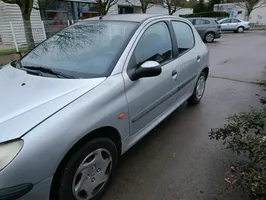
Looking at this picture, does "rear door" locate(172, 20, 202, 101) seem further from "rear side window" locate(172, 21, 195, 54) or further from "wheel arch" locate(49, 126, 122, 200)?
"wheel arch" locate(49, 126, 122, 200)

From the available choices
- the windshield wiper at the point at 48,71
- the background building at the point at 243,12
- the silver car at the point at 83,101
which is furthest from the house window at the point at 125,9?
the windshield wiper at the point at 48,71

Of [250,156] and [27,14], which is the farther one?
[27,14]

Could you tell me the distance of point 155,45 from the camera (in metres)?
2.69

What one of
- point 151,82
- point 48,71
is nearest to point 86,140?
point 48,71

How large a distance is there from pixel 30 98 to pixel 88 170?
2.48 ft

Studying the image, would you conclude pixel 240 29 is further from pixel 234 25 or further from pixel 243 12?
pixel 243 12

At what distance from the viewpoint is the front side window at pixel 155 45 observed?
2.41 m

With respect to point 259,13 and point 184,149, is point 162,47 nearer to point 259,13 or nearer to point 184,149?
point 184,149

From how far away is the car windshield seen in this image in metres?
2.14

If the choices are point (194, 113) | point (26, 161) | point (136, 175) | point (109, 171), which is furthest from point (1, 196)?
point (194, 113)

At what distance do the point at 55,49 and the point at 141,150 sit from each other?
5.34 ft

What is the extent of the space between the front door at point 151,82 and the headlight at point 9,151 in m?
1.03

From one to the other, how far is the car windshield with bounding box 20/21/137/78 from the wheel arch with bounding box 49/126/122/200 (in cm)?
51

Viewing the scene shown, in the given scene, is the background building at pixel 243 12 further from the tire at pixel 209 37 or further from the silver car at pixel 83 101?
the silver car at pixel 83 101
